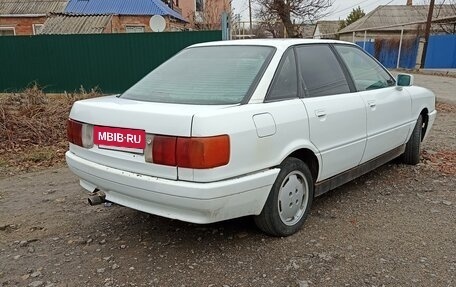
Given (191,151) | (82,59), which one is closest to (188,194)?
(191,151)

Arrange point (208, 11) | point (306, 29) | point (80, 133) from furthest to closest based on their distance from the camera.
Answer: point (306, 29), point (208, 11), point (80, 133)

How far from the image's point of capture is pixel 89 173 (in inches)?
123

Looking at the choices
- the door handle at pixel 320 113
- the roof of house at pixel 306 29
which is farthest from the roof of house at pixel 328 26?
the door handle at pixel 320 113

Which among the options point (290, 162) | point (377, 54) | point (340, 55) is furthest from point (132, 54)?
point (377, 54)

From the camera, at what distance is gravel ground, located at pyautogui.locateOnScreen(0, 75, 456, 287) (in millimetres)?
2758

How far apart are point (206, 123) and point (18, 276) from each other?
1.65 m

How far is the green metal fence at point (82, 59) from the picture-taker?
1143 centimetres

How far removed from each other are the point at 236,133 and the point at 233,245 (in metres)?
1.00

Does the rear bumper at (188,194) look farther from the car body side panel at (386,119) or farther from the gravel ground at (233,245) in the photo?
the car body side panel at (386,119)

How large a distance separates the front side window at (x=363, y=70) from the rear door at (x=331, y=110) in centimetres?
20

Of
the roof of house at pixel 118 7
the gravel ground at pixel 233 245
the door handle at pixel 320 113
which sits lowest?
the gravel ground at pixel 233 245

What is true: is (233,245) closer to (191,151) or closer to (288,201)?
(288,201)

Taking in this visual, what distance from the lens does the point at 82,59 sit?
11.7 m

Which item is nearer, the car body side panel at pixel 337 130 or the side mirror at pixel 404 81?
the car body side panel at pixel 337 130
